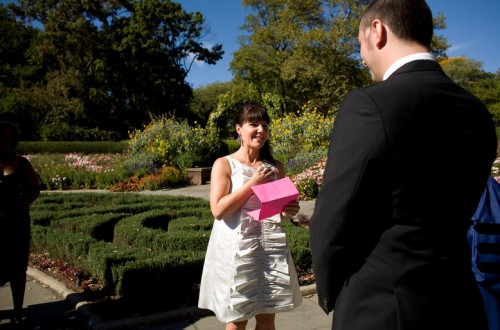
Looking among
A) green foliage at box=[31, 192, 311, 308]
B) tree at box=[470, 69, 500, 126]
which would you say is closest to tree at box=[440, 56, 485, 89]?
tree at box=[470, 69, 500, 126]

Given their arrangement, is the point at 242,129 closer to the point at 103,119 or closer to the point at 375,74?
the point at 375,74

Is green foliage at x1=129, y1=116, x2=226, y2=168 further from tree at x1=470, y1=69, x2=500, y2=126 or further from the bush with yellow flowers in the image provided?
tree at x1=470, y1=69, x2=500, y2=126

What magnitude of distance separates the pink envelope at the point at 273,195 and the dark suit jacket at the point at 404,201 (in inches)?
42.6

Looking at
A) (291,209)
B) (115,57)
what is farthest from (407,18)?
(115,57)

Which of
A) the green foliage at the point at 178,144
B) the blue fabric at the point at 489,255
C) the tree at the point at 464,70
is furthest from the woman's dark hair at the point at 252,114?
the tree at the point at 464,70

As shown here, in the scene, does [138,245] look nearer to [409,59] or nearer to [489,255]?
[489,255]

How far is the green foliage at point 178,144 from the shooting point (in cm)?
1616

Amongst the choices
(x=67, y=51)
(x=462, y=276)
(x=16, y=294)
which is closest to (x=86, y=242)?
(x=16, y=294)

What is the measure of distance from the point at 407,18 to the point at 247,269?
5.78 feet

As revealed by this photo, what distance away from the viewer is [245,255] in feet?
8.20

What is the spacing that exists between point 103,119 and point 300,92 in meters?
17.0

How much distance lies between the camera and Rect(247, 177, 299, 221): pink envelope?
224 centimetres

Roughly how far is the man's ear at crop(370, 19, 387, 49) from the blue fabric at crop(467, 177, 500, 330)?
1351mm

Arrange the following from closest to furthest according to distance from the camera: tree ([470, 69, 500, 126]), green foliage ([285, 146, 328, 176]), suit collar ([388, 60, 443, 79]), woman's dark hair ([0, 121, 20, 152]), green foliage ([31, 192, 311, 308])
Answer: suit collar ([388, 60, 443, 79]) → woman's dark hair ([0, 121, 20, 152]) → green foliage ([31, 192, 311, 308]) → green foliage ([285, 146, 328, 176]) → tree ([470, 69, 500, 126])
